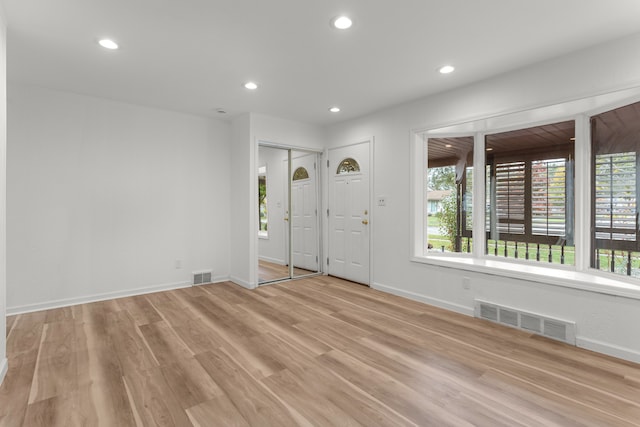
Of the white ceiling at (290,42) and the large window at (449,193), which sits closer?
the white ceiling at (290,42)

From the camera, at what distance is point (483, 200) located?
3781 mm

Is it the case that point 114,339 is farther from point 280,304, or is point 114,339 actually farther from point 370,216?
point 370,216

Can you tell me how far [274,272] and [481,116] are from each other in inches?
156

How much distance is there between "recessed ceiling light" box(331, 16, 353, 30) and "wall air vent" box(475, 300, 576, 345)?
9.75ft

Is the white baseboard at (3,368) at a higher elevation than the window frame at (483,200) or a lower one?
lower

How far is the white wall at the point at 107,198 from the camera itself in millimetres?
3547

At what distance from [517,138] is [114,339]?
4.61m

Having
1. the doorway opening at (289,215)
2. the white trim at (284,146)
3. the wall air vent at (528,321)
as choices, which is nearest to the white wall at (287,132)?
the white trim at (284,146)

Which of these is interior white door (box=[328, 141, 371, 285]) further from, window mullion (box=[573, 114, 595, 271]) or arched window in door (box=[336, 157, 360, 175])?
window mullion (box=[573, 114, 595, 271])

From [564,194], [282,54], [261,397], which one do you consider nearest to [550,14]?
[564,194]

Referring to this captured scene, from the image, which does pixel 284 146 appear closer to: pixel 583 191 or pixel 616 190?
pixel 583 191

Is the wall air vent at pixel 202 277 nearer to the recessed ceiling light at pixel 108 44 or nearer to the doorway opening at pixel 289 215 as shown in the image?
the doorway opening at pixel 289 215

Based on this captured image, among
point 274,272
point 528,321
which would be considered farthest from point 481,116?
point 274,272

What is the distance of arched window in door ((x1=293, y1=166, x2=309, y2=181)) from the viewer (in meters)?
5.77
